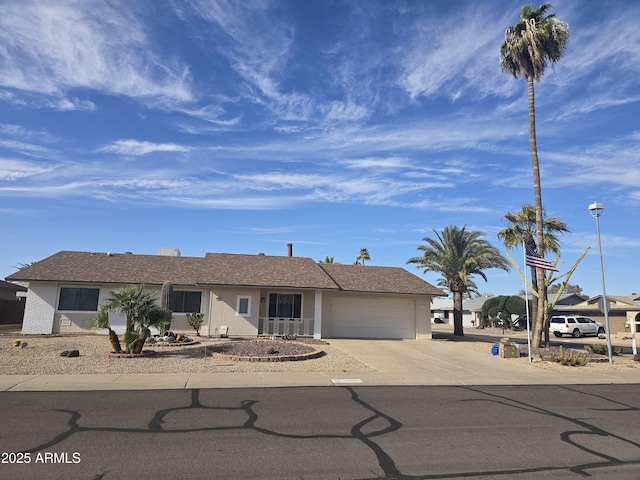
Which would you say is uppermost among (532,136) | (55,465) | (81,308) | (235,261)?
(532,136)

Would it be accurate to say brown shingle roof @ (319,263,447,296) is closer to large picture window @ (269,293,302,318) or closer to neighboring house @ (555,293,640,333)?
large picture window @ (269,293,302,318)

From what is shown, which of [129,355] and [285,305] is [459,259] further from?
[129,355]

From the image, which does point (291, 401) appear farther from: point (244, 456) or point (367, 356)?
point (367, 356)

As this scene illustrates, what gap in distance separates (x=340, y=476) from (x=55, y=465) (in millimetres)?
3537

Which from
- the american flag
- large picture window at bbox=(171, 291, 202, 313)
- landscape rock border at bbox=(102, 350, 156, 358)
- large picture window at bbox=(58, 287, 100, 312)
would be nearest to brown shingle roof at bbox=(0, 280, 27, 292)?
large picture window at bbox=(58, 287, 100, 312)

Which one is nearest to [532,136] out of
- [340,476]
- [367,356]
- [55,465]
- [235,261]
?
[367,356]

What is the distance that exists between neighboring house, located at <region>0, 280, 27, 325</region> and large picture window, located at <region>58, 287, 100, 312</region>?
8833 millimetres

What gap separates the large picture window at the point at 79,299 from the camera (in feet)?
79.7

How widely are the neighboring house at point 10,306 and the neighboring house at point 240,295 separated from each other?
659cm

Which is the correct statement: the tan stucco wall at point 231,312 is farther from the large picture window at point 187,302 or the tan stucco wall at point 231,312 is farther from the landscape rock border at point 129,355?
the landscape rock border at point 129,355

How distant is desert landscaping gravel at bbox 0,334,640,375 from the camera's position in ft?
43.5

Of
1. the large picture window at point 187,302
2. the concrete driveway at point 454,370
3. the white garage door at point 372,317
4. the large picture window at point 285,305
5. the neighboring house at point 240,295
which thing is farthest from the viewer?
the white garage door at point 372,317

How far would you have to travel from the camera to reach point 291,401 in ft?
31.7

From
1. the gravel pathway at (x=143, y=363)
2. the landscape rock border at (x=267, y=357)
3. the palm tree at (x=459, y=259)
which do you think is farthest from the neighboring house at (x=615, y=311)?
the gravel pathway at (x=143, y=363)
